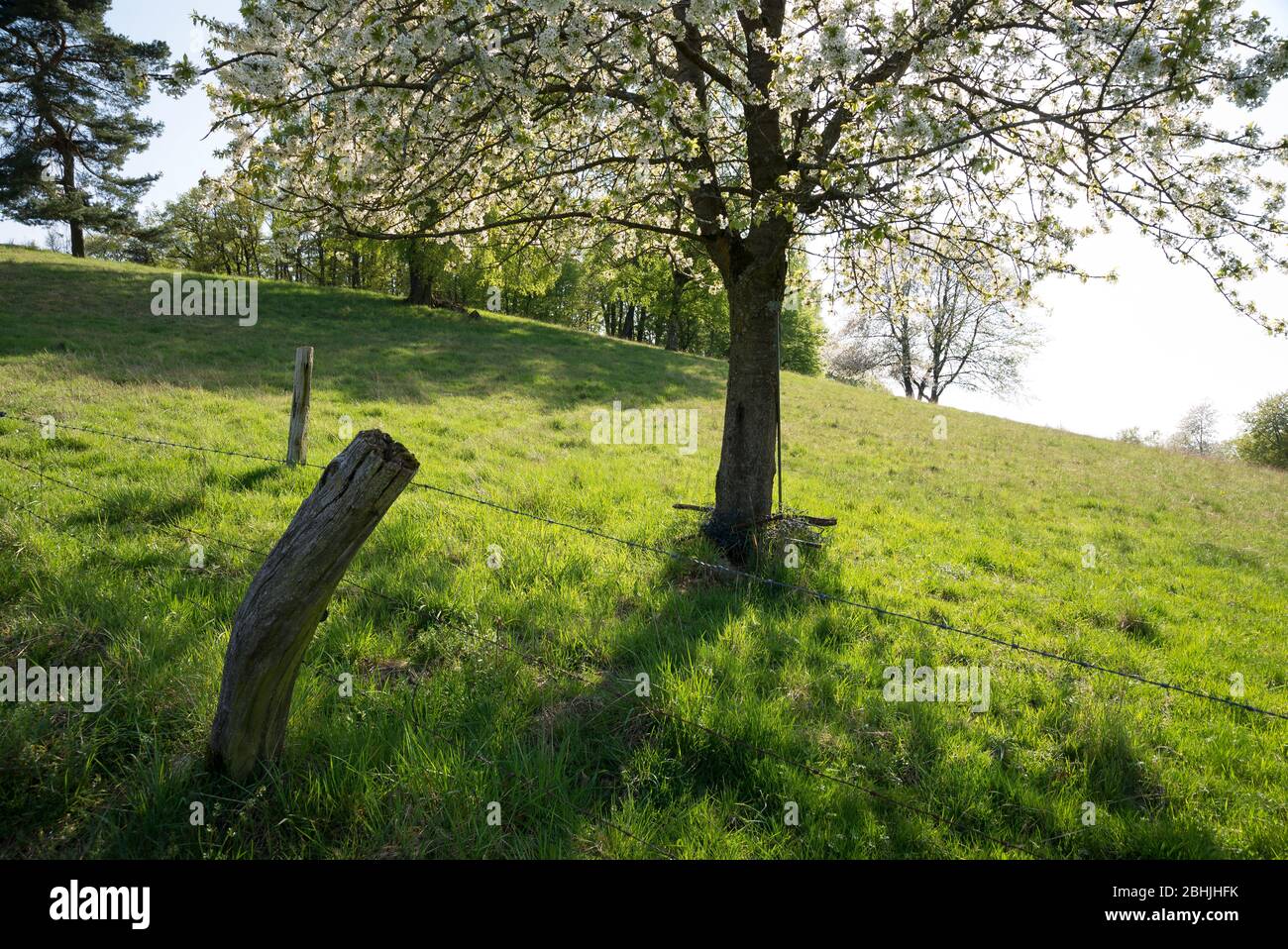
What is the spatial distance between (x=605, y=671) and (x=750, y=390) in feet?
12.3

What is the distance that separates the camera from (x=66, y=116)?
28.8 metres

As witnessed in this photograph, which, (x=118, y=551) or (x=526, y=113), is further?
(x=526, y=113)

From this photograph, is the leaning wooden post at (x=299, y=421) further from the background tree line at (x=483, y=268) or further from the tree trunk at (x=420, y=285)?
the tree trunk at (x=420, y=285)

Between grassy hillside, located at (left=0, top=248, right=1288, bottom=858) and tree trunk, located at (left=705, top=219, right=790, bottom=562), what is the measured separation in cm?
61

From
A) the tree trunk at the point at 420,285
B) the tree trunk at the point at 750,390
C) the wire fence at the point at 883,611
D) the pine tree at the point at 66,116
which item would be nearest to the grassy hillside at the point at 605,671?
the wire fence at the point at 883,611

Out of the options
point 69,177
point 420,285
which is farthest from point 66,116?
point 420,285

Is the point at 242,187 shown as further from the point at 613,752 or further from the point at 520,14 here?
the point at 613,752

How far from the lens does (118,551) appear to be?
5305mm

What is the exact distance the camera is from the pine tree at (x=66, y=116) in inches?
1032

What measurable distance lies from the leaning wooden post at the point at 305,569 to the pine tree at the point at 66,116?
32.0 meters

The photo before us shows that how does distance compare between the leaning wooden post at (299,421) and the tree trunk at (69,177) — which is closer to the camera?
the leaning wooden post at (299,421)

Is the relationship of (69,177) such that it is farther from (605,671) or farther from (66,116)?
(605,671)

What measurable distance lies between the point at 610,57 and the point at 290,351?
1741 centimetres
